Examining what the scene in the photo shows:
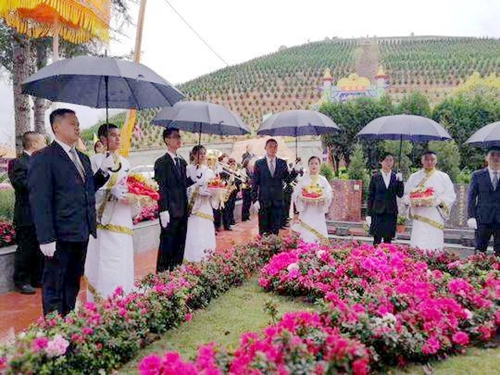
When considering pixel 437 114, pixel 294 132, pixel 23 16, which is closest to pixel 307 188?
pixel 294 132

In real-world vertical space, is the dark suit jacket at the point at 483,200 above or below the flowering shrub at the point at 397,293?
above

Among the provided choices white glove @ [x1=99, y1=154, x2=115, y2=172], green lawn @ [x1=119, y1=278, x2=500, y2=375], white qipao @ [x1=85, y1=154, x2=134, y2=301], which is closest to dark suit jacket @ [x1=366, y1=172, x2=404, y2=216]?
green lawn @ [x1=119, y1=278, x2=500, y2=375]

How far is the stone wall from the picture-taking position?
36.1 ft

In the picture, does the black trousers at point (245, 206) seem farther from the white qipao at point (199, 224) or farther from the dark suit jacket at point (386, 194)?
the white qipao at point (199, 224)

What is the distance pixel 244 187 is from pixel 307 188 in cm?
535

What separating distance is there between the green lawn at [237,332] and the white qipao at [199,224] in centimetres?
92

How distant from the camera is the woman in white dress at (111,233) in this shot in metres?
4.96

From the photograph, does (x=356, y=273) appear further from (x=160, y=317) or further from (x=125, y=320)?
(x=125, y=320)

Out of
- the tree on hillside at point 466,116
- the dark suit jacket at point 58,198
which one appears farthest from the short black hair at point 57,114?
the tree on hillside at point 466,116

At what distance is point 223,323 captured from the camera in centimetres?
490

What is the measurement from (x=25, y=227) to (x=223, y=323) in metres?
2.58

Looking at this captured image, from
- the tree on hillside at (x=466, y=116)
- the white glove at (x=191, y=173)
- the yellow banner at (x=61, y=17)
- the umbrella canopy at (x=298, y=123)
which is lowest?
the white glove at (x=191, y=173)

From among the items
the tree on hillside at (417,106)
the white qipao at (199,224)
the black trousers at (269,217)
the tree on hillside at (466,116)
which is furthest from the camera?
the tree on hillside at (417,106)

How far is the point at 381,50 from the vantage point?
85.2 meters
